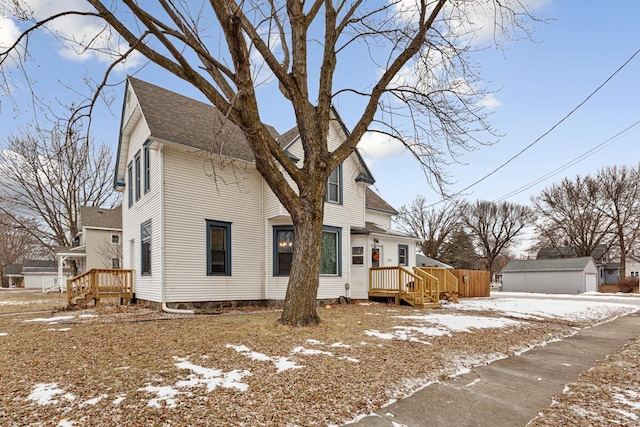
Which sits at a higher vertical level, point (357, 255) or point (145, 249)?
point (145, 249)

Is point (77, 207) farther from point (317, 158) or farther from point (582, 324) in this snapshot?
point (582, 324)

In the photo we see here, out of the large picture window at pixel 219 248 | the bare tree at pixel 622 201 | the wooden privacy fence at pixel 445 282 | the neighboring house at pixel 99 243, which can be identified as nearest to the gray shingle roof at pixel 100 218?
the neighboring house at pixel 99 243

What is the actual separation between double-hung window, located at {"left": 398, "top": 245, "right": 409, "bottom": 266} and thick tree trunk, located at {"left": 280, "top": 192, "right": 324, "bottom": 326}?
33.6ft

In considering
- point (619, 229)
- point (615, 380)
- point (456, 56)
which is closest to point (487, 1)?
point (456, 56)

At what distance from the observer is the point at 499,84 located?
8.43 meters

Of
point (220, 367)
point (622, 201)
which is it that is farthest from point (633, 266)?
point (220, 367)

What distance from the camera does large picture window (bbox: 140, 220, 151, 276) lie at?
1173 centimetres

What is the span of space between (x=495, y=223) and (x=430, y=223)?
40.7 feet

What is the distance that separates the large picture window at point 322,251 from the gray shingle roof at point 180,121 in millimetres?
2970

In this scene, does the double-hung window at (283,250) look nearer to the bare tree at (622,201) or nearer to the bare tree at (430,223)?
the bare tree at (430,223)

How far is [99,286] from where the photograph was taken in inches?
488

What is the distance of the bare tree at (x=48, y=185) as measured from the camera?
2444 centimetres

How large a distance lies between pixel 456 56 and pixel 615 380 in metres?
7.22

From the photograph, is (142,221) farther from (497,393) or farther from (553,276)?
(553,276)
